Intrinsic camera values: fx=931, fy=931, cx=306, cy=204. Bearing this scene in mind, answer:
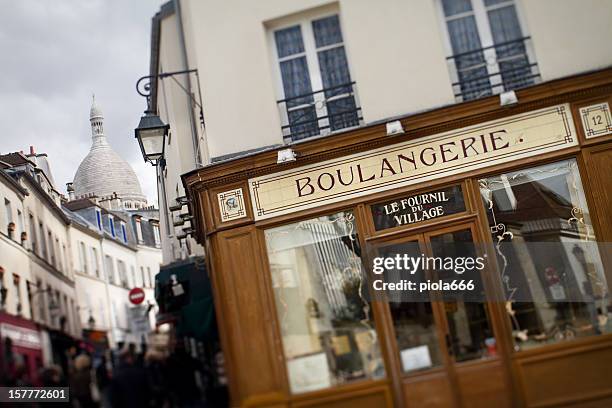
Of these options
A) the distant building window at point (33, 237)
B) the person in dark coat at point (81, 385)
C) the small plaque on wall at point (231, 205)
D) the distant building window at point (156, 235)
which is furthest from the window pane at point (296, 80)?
the distant building window at point (156, 235)

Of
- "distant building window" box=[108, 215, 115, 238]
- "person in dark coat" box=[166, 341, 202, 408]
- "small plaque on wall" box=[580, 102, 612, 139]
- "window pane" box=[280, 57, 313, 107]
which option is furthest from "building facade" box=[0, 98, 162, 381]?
"small plaque on wall" box=[580, 102, 612, 139]

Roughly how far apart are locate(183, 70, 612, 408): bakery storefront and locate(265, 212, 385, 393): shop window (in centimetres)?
2

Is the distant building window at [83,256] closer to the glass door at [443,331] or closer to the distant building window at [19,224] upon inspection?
the distant building window at [19,224]

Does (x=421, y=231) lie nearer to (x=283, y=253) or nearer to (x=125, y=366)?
(x=283, y=253)

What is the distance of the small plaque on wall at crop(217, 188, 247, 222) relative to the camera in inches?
440

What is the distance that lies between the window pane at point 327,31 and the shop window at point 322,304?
7.57 ft

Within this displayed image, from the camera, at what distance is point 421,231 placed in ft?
35.9

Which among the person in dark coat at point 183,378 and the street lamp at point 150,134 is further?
the street lamp at point 150,134

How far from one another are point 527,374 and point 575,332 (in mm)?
750

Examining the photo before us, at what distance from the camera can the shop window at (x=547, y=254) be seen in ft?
34.8

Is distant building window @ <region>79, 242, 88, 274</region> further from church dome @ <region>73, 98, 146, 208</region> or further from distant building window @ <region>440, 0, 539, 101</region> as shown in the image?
distant building window @ <region>440, 0, 539, 101</region>

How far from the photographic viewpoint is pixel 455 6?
11.6 m

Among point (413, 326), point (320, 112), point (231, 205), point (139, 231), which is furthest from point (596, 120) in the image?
point (139, 231)

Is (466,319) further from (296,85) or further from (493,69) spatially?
(296,85)
